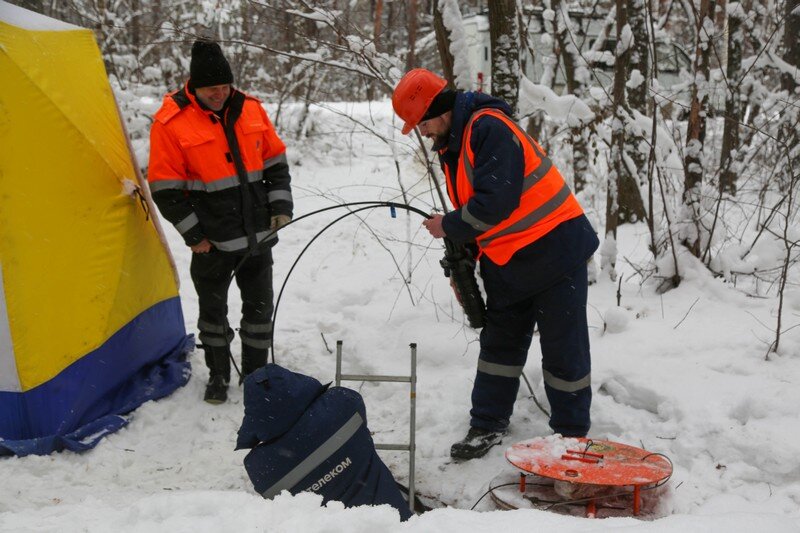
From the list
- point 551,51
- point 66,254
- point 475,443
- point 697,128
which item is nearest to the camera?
point 475,443

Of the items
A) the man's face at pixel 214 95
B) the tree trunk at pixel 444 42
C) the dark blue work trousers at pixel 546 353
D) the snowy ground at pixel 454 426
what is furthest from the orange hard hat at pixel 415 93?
the snowy ground at pixel 454 426

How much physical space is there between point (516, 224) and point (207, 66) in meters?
1.93

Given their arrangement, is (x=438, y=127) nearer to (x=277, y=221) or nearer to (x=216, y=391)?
(x=277, y=221)

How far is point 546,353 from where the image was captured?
10.9ft

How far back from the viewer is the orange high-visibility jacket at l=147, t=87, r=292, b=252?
3.79 m

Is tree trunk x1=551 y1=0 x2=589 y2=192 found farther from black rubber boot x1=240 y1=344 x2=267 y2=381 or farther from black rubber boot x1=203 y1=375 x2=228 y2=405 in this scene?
black rubber boot x1=203 y1=375 x2=228 y2=405

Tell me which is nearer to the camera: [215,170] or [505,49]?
[215,170]

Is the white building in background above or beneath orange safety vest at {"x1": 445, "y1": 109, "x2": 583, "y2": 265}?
above

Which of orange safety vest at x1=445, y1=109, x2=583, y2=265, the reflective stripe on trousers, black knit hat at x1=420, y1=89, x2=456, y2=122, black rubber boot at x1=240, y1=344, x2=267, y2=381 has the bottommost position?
black rubber boot at x1=240, y1=344, x2=267, y2=381

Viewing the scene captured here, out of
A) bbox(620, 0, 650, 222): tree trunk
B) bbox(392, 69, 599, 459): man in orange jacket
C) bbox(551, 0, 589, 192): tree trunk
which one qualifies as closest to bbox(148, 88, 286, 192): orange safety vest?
bbox(392, 69, 599, 459): man in orange jacket

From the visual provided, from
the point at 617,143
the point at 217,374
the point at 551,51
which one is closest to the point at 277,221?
the point at 217,374

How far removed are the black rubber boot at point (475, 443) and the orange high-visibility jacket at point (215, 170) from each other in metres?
1.57

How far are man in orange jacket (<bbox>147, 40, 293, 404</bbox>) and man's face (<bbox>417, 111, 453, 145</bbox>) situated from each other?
1.10 m

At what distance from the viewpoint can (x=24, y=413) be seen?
137 inches
